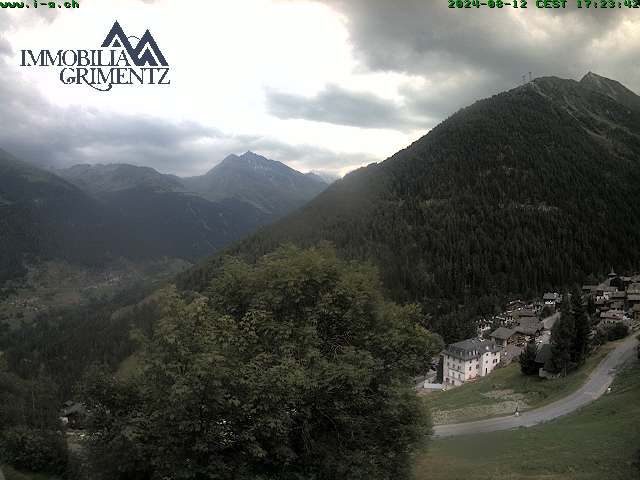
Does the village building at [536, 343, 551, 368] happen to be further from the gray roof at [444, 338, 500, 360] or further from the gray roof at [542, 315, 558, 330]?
the gray roof at [542, 315, 558, 330]

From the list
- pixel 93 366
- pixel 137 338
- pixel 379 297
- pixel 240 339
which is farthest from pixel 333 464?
pixel 93 366

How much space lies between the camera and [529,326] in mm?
112125

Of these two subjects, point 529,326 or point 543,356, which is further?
point 529,326

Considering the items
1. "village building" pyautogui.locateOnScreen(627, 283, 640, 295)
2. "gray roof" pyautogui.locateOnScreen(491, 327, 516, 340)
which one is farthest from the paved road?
"village building" pyautogui.locateOnScreen(627, 283, 640, 295)

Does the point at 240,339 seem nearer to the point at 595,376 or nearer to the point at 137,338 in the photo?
the point at 137,338

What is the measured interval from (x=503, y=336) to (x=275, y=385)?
342 ft

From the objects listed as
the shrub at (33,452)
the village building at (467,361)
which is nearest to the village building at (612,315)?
the village building at (467,361)

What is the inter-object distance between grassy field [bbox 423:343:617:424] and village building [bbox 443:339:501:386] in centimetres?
1983

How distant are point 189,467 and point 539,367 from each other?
63.6 metres

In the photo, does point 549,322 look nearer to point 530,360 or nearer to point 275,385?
point 530,360

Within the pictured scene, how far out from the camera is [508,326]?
4724 inches

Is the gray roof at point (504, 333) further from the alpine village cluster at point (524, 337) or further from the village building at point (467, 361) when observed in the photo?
the village building at point (467, 361)

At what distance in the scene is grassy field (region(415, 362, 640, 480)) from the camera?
2538 centimetres

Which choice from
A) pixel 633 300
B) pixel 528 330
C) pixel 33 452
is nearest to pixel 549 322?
pixel 528 330
